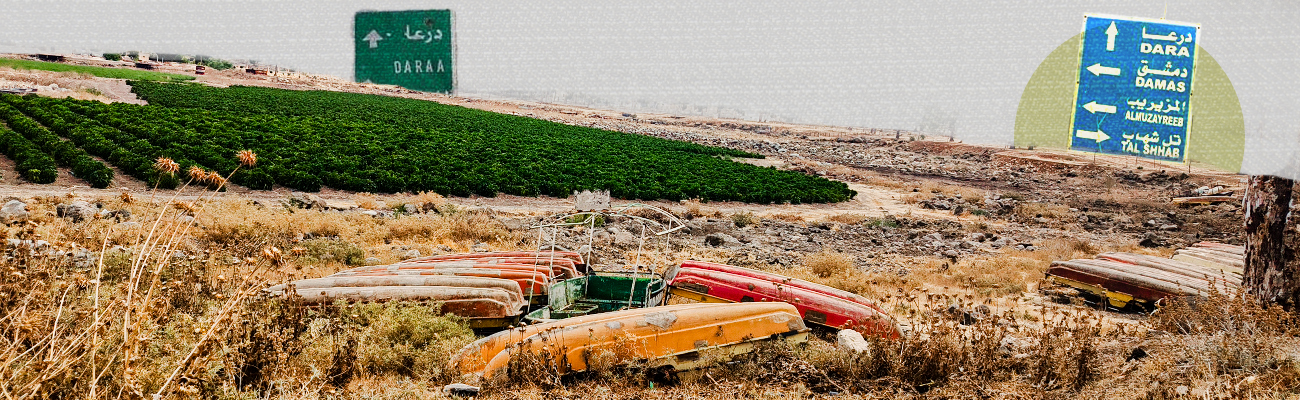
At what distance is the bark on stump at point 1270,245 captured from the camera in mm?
7297

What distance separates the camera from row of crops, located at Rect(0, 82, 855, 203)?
2131 centimetres

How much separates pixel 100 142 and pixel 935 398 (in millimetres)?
25340

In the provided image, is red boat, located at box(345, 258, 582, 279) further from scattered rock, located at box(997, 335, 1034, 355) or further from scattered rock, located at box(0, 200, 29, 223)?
scattered rock, located at box(0, 200, 29, 223)

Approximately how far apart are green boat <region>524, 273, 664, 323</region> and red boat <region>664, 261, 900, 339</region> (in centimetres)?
49

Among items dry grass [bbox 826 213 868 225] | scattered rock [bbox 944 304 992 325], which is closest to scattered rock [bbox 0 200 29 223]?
scattered rock [bbox 944 304 992 325]

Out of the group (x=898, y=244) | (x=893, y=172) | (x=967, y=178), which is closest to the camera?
(x=898, y=244)

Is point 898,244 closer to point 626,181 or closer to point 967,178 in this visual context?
point 626,181

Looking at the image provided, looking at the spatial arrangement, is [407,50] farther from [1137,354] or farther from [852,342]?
[1137,354]

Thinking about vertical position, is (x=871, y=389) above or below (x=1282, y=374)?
below

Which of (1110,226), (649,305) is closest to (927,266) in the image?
(649,305)

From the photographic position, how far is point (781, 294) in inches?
321

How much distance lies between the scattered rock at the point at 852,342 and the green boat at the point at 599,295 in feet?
6.48

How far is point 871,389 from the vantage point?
5738 millimetres

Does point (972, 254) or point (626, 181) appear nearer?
point (972, 254)
